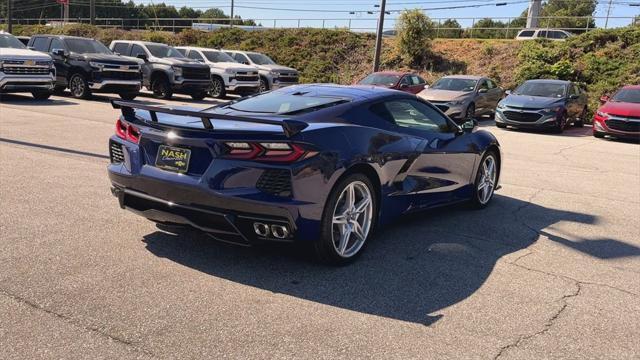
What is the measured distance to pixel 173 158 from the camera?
4.33 metres

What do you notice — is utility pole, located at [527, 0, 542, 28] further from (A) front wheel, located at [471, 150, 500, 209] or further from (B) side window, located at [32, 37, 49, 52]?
(A) front wheel, located at [471, 150, 500, 209]

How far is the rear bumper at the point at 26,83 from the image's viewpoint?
15.9 m

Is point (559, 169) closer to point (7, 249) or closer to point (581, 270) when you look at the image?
point (581, 270)

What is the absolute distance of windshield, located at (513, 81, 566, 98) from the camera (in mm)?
18797

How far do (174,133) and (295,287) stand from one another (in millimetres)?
1441

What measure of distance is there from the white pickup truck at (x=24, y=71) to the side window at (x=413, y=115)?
13.9m

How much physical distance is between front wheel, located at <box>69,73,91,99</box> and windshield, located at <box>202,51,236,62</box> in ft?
20.6

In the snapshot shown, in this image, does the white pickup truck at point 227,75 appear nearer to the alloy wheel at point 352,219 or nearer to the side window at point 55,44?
the side window at point 55,44

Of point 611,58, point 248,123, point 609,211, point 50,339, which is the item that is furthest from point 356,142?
point 611,58

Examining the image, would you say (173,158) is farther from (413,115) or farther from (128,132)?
(413,115)

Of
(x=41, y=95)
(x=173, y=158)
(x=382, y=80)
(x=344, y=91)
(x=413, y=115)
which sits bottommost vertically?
(x=41, y=95)

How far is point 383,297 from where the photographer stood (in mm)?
4066

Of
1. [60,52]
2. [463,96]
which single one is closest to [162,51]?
[60,52]

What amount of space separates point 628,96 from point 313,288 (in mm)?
16880
